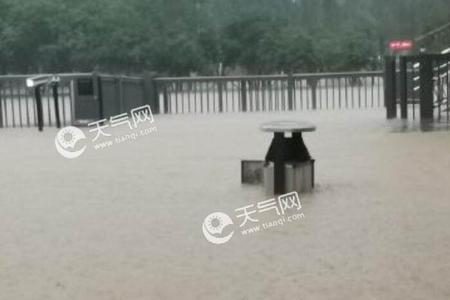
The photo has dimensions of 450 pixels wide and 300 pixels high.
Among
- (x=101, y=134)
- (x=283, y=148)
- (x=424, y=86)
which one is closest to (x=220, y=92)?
(x=101, y=134)

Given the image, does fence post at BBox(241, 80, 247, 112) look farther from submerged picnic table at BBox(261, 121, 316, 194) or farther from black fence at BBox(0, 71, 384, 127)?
submerged picnic table at BBox(261, 121, 316, 194)

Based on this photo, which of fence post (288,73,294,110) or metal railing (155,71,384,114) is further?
metal railing (155,71,384,114)

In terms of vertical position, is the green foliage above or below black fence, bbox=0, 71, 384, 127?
above

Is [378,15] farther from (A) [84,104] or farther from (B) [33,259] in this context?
(B) [33,259]

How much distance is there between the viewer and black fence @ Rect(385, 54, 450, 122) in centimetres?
1203

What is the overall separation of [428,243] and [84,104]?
11.2 m

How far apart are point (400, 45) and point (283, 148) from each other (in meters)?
18.6

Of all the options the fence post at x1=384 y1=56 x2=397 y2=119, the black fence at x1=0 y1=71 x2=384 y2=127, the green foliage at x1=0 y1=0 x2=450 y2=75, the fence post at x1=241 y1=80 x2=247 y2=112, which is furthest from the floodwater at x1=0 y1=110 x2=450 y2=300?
the green foliage at x1=0 y1=0 x2=450 y2=75

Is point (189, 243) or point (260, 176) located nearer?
point (189, 243)

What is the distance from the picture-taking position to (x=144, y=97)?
19.8 m

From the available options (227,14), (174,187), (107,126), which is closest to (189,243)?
(174,187)

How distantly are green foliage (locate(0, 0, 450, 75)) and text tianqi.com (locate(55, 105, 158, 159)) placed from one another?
1560cm

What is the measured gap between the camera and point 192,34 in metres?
38.8

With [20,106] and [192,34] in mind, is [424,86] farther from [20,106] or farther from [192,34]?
[192,34]
